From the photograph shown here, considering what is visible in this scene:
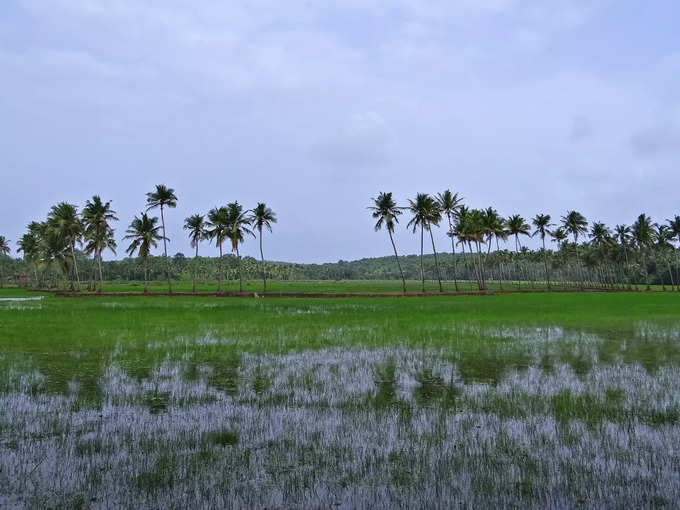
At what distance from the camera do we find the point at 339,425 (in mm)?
9141

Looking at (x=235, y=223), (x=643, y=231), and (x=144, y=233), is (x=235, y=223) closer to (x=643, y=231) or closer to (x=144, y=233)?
(x=144, y=233)

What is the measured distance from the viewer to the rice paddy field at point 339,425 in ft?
20.5

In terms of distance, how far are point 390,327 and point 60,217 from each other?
65.1m

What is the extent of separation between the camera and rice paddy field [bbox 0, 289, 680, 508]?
6.25m

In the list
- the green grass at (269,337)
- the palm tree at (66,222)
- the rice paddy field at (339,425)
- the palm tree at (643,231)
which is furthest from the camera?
the palm tree at (643,231)

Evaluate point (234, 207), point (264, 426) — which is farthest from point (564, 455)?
point (234, 207)

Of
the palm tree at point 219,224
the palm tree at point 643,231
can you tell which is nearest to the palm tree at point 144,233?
the palm tree at point 219,224

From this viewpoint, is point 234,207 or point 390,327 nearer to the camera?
point 390,327

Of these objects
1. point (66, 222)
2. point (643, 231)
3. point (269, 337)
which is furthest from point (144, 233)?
point (643, 231)

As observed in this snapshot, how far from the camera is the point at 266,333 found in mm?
24203

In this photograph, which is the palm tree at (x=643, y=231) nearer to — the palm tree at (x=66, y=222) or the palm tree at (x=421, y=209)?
the palm tree at (x=421, y=209)

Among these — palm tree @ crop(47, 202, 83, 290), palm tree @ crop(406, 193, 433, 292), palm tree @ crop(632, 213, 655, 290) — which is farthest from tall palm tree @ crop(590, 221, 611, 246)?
palm tree @ crop(47, 202, 83, 290)

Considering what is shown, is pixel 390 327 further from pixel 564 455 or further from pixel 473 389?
pixel 564 455

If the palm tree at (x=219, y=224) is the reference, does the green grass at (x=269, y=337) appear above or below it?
below
